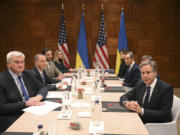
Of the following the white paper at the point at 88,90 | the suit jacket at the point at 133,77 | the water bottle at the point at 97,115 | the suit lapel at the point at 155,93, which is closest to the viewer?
the water bottle at the point at 97,115

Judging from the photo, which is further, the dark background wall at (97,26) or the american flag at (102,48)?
the dark background wall at (97,26)

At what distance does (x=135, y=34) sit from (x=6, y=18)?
15.2ft

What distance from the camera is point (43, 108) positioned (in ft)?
7.84

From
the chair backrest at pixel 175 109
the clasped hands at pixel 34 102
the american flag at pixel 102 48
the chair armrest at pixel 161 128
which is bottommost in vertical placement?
the chair armrest at pixel 161 128

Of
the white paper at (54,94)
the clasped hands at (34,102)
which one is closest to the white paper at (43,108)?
the clasped hands at (34,102)

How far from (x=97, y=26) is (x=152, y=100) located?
5.07 meters

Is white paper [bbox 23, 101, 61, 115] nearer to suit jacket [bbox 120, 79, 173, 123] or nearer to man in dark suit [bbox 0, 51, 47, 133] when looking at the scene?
man in dark suit [bbox 0, 51, 47, 133]

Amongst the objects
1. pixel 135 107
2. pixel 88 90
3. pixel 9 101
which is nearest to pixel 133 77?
pixel 88 90

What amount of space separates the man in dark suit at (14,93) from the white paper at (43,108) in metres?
0.07

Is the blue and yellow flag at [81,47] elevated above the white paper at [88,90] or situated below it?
above

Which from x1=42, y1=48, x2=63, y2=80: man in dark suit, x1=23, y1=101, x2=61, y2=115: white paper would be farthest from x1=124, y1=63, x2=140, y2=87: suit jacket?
x1=23, y1=101, x2=61, y2=115: white paper

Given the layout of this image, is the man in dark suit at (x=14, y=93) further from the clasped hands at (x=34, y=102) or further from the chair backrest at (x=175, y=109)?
the chair backrest at (x=175, y=109)

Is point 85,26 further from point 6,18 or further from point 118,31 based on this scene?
point 6,18

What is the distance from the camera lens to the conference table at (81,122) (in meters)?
1.78
